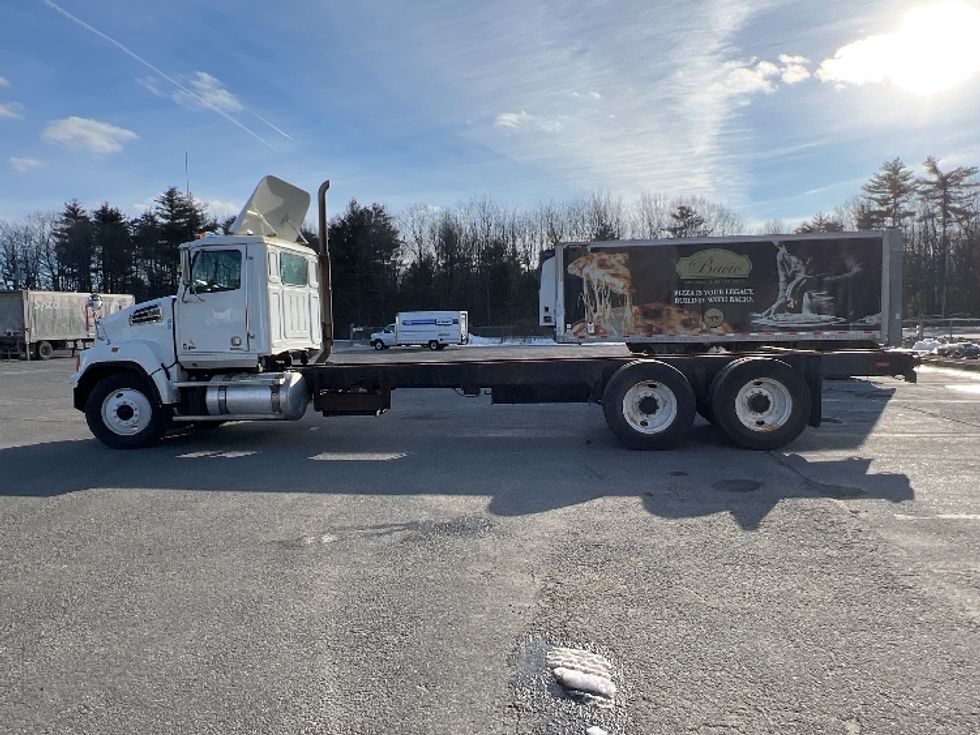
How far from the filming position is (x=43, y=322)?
3700cm

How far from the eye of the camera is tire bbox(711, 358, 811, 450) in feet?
30.0

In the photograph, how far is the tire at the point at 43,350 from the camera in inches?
1457

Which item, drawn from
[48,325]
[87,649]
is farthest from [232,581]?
[48,325]

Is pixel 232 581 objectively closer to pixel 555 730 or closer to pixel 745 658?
pixel 555 730

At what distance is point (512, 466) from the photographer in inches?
333

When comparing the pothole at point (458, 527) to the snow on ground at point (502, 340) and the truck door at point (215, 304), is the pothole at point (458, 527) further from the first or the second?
the snow on ground at point (502, 340)

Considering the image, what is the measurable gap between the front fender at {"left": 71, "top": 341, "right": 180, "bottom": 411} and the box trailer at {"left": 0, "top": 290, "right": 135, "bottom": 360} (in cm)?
2689

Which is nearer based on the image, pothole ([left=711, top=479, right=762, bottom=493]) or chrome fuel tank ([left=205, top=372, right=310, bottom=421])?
pothole ([left=711, top=479, right=762, bottom=493])

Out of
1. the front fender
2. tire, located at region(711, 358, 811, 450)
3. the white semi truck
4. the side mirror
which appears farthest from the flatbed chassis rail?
the side mirror

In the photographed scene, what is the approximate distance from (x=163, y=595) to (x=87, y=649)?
28.6 inches

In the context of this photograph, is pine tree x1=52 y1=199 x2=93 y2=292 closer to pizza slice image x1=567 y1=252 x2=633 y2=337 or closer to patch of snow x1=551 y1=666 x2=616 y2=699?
pizza slice image x1=567 y1=252 x2=633 y2=337

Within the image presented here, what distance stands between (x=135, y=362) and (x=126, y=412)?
759 millimetres

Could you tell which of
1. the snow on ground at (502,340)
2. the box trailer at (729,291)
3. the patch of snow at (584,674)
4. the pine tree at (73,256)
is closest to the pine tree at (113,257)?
the pine tree at (73,256)

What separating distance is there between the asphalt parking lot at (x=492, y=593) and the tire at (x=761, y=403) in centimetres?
39
